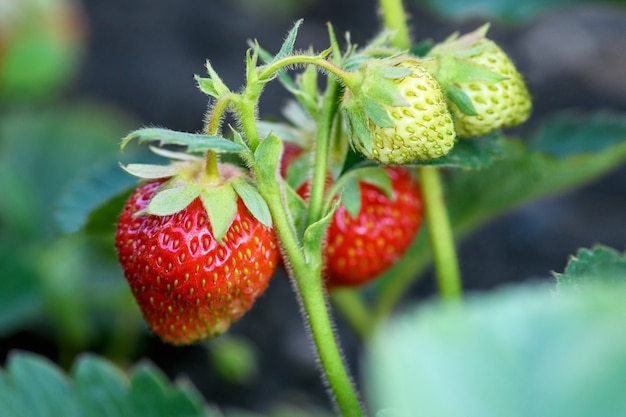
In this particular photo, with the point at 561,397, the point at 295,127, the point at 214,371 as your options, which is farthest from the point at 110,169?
the point at 561,397

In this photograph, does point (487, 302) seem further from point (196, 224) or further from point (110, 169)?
point (110, 169)

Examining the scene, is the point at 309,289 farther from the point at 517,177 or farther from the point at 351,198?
the point at 517,177

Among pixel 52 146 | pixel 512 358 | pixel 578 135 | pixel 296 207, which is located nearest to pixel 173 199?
pixel 296 207

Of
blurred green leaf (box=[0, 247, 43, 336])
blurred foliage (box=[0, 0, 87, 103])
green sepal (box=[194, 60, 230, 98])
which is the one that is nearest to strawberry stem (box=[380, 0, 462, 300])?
green sepal (box=[194, 60, 230, 98])

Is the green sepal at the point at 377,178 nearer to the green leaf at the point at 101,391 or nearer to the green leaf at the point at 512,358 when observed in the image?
the green leaf at the point at 101,391

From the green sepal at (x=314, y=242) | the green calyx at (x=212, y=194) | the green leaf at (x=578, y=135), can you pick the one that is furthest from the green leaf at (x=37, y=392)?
the green leaf at (x=578, y=135)

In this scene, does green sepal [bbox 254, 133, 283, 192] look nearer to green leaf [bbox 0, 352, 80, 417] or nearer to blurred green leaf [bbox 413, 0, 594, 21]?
green leaf [bbox 0, 352, 80, 417]
